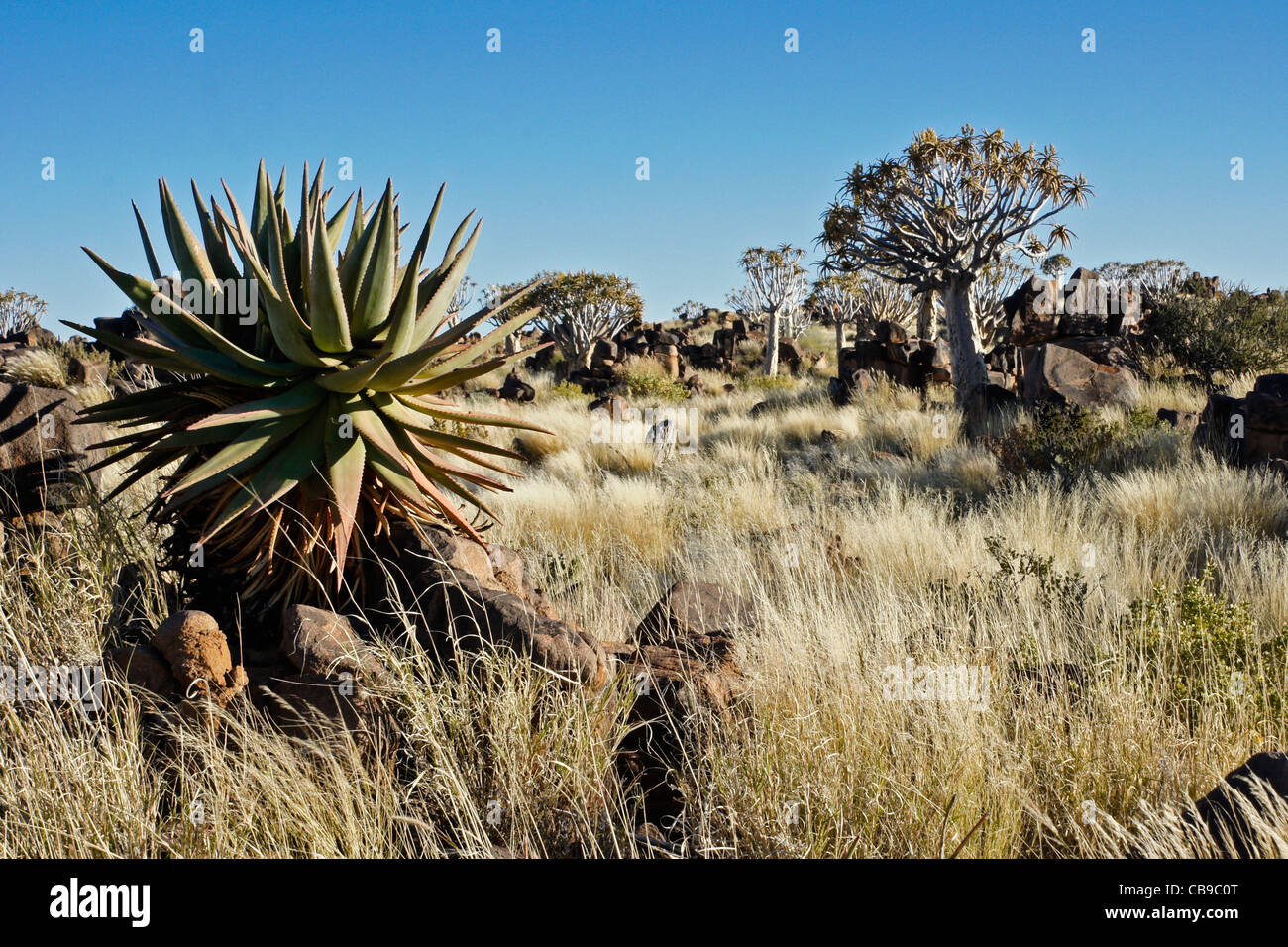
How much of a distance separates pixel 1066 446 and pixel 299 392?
8.16m

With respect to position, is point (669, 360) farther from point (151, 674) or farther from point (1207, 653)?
point (151, 674)

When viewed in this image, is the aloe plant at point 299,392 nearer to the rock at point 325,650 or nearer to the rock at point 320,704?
the rock at point 325,650

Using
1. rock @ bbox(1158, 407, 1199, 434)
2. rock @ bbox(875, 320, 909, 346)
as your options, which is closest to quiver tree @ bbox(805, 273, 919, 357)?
rock @ bbox(875, 320, 909, 346)

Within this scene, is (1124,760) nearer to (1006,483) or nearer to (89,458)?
(89,458)

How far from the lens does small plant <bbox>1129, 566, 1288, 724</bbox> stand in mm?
3176

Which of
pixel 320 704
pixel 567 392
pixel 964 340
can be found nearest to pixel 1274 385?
pixel 964 340

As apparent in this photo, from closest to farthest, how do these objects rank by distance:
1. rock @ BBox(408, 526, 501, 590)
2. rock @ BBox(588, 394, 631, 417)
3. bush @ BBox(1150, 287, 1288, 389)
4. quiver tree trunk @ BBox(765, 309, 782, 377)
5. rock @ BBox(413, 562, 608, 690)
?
rock @ BBox(413, 562, 608, 690) → rock @ BBox(408, 526, 501, 590) → rock @ BBox(588, 394, 631, 417) → bush @ BBox(1150, 287, 1288, 389) → quiver tree trunk @ BBox(765, 309, 782, 377)

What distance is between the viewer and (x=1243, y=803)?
84.9 inches

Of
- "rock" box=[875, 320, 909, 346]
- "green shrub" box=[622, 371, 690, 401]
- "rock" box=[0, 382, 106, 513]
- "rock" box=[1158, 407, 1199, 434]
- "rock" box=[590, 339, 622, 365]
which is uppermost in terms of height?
"rock" box=[590, 339, 622, 365]

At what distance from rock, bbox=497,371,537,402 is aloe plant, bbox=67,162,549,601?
1799 centimetres

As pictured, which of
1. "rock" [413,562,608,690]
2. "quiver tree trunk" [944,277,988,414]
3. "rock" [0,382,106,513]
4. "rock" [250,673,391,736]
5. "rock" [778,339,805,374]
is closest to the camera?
"rock" [250,673,391,736]

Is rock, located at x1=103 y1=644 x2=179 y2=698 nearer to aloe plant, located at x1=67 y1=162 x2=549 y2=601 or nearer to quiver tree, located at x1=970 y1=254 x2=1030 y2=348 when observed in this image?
aloe plant, located at x1=67 y1=162 x2=549 y2=601

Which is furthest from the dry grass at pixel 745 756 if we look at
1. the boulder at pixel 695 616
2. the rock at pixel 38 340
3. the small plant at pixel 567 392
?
the rock at pixel 38 340

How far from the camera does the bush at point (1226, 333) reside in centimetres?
1611
